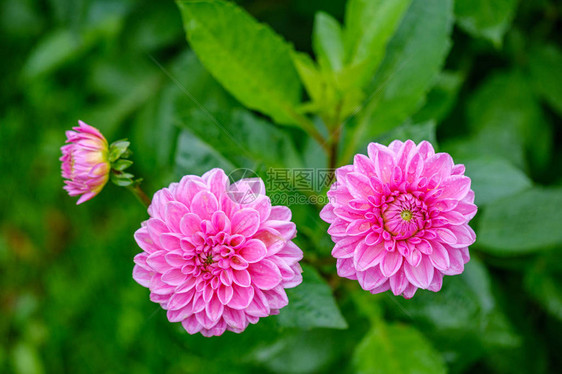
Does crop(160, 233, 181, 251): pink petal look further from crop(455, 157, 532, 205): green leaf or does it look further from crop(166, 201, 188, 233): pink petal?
crop(455, 157, 532, 205): green leaf

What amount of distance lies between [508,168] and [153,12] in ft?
3.85

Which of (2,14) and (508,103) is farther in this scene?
(2,14)

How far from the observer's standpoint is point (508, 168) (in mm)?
1064

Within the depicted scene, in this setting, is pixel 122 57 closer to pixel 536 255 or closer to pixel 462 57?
pixel 462 57

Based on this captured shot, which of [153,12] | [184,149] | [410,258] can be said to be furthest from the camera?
[153,12]

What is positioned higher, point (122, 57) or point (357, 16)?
point (357, 16)

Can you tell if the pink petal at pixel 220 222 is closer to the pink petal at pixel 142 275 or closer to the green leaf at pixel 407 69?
the pink petal at pixel 142 275

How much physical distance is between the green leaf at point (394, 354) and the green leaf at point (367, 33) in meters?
0.55

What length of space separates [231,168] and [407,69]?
16.7 inches

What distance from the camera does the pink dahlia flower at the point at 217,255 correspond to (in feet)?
2.22

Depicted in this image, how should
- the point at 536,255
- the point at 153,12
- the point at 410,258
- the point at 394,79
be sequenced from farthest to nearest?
the point at 153,12
the point at 536,255
the point at 394,79
the point at 410,258

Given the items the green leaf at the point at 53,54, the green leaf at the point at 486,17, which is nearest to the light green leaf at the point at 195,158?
the green leaf at the point at 486,17

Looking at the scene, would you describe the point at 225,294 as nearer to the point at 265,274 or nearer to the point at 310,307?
the point at 265,274

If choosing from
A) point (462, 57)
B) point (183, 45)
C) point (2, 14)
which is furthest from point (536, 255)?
point (2, 14)
